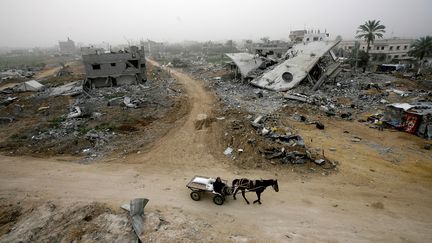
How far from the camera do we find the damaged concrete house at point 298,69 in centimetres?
2639

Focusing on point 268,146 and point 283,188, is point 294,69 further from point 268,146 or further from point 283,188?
point 283,188

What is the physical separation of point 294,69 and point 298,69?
1.39 ft

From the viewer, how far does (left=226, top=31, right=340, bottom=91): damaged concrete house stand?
86.6ft

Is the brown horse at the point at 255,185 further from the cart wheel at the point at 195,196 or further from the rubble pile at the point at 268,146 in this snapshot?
the rubble pile at the point at 268,146

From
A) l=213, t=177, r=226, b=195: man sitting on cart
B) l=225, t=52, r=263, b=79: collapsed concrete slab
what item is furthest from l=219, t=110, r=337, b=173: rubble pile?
l=225, t=52, r=263, b=79: collapsed concrete slab

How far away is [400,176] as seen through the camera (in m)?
10.8

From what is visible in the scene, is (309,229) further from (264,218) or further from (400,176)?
(400,176)

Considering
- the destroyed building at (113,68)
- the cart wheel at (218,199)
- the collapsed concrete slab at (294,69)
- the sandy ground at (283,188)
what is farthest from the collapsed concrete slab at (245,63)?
the cart wheel at (218,199)

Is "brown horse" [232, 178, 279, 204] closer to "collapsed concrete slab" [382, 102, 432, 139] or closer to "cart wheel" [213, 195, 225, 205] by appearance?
"cart wheel" [213, 195, 225, 205]

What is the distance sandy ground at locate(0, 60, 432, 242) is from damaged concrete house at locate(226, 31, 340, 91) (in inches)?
481

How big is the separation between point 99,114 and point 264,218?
1611 cm

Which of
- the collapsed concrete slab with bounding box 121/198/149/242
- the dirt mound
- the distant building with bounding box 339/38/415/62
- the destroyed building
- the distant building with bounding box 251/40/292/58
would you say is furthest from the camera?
the distant building with bounding box 339/38/415/62

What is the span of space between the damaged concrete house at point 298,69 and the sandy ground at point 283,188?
40.1 feet

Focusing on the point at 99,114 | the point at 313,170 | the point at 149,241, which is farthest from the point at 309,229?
the point at 99,114
